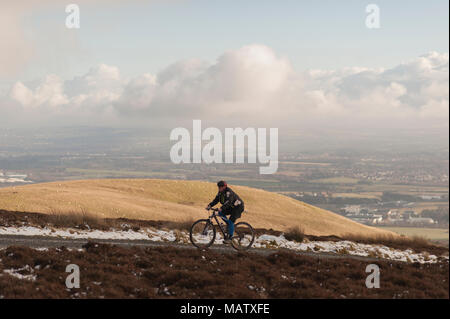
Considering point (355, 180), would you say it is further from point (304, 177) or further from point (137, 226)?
point (137, 226)

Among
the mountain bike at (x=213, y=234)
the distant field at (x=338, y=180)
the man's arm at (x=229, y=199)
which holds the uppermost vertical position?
the man's arm at (x=229, y=199)

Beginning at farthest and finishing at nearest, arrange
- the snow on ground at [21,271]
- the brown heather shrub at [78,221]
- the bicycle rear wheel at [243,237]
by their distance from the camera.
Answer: the brown heather shrub at [78,221]
the bicycle rear wheel at [243,237]
the snow on ground at [21,271]

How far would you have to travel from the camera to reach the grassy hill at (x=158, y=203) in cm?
3603

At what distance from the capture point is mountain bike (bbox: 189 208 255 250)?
17.7 m

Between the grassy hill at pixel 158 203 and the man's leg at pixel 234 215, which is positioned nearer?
the man's leg at pixel 234 215

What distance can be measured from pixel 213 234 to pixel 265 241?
19.3 ft

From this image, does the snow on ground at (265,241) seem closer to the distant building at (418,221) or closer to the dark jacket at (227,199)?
the dark jacket at (227,199)

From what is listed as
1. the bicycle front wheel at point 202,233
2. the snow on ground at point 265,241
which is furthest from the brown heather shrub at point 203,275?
the snow on ground at point 265,241

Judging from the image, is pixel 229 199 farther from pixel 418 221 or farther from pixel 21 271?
pixel 418 221

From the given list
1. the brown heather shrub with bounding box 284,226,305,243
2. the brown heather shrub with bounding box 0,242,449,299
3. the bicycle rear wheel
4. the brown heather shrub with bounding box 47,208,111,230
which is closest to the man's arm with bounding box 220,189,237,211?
the bicycle rear wheel

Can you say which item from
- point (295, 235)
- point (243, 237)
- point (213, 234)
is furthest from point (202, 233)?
point (295, 235)

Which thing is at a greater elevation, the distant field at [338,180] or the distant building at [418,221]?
the distant field at [338,180]

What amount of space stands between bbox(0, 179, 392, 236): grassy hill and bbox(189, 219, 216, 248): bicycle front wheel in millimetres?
11817

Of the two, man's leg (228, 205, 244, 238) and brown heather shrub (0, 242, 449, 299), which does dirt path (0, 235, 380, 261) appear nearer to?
man's leg (228, 205, 244, 238)
